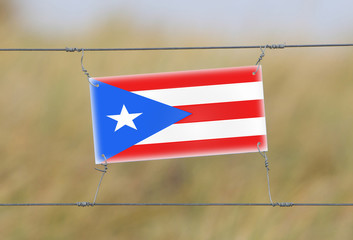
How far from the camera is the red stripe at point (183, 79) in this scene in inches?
150

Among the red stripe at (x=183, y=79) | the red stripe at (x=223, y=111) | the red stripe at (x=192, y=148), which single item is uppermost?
the red stripe at (x=183, y=79)

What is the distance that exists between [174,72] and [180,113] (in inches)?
11.3

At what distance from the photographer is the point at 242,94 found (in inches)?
151

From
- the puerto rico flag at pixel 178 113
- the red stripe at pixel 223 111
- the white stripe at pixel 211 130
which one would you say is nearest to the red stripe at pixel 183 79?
the puerto rico flag at pixel 178 113

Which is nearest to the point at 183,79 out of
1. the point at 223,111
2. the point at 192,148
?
the point at 223,111

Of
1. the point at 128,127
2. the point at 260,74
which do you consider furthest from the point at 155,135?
the point at 260,74

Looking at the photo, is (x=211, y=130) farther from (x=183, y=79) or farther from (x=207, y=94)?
(x=183, y=79)

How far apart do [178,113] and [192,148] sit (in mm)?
261

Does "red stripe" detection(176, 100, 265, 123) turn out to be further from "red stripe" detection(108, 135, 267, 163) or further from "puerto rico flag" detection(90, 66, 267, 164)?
"red stripe" detection(108, 135, 267, 163)

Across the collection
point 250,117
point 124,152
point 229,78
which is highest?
point 229,78

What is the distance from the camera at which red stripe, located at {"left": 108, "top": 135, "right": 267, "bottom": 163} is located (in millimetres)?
3812

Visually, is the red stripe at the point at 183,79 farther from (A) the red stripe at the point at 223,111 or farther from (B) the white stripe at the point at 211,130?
(B) the white stripe at the point at 211,130

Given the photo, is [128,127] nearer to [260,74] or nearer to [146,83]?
[146,83]

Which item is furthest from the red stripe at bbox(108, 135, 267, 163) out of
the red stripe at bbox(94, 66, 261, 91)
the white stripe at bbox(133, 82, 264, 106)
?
the red stripe at bbox(94, 66, 261, 91)
